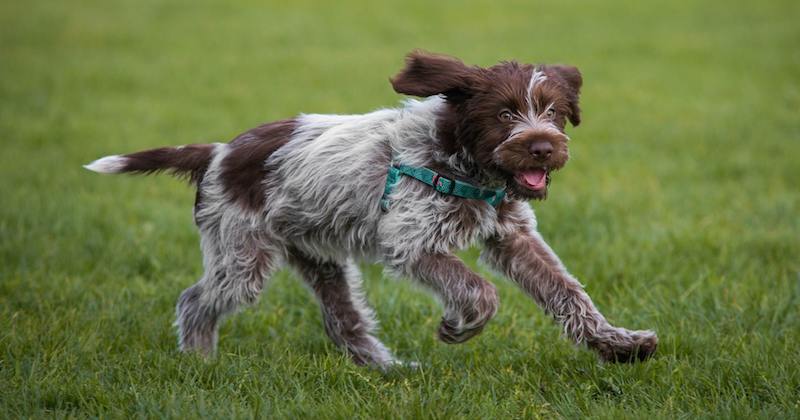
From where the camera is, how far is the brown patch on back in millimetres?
4988

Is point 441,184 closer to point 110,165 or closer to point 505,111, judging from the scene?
point 505,111

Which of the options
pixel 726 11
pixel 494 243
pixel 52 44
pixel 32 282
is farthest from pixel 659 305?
pixel 726 11

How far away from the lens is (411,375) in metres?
4.70

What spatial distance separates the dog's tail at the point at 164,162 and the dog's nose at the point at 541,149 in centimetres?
190

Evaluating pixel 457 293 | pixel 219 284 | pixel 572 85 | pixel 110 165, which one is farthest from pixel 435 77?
pixel 110 165

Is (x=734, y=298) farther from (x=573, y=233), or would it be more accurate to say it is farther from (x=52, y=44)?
(x=52, y=44)

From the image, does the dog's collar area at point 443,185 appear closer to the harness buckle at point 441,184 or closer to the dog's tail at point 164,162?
the harness buckle at point 441,184

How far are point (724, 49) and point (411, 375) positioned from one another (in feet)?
42.0

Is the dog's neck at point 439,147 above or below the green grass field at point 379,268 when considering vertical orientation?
above

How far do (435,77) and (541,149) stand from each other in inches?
24.2

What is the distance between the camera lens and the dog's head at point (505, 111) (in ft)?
13.9

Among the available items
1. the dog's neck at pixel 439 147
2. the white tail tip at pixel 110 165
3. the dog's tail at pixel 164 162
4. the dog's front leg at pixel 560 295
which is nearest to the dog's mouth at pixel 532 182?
the dog's neck at pixel 439 147

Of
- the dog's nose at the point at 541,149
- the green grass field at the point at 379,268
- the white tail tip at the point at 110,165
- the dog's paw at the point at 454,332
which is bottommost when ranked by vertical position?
the green grass field at the point at 379,268

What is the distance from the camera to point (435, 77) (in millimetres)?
4414
